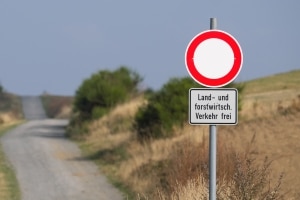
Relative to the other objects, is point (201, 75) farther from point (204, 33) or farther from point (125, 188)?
point (125, 188)

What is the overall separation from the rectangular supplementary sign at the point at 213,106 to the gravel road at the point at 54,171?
32.0 ft

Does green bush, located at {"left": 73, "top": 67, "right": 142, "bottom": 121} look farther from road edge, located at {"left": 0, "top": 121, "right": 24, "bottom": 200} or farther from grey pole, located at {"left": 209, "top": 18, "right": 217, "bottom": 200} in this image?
grey pole, located at {"left": 209, "top": 18, "right": 217, "bottom": 200}

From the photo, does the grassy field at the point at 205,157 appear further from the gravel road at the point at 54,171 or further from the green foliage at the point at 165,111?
the green foliage at the point at 165,111

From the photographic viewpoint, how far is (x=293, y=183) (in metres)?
17.3

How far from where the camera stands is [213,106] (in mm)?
10367

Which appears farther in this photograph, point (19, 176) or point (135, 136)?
point (135, 136)

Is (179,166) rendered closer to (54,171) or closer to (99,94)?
(54,171)

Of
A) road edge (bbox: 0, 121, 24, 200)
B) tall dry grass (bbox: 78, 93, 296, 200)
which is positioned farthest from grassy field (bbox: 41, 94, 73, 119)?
road edge (bbox: 0, 121, 24, 200)

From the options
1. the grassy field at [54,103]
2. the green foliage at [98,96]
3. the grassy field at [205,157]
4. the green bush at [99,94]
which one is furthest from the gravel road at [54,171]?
the grassy field at [54,103]

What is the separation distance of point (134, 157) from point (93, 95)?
26307 mm

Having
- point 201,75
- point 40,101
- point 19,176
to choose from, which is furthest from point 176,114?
point 40,101

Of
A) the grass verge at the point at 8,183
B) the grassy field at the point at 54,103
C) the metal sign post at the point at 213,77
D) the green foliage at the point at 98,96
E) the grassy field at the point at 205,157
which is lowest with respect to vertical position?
the grass verge at the point at 8,183

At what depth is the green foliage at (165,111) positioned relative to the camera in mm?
29328

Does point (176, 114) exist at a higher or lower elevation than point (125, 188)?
higher
